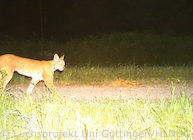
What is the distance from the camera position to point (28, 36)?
2609cm

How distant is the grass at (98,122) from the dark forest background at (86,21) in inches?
603

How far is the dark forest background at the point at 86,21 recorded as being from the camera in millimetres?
22516

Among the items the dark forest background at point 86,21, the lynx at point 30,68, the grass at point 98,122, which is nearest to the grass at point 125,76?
the lynx at point 30,68

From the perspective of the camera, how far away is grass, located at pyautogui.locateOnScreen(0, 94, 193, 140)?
3770mm

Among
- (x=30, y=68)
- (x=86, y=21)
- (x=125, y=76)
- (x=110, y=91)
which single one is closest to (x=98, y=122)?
(x=110, y=91)

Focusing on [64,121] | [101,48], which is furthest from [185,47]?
[64,121]

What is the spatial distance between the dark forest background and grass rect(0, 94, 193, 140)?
50.3 ft

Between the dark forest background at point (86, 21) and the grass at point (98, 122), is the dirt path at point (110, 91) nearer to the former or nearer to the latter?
the grass at point (98, 122)

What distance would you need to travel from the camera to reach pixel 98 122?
14.2 ft

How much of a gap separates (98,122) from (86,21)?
73.6 feet

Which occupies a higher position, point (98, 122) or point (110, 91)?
point (110, 91)

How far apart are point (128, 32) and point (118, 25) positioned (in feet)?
7.45

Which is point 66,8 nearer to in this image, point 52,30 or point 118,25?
point 52,30

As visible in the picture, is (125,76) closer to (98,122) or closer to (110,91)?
(110,91)
